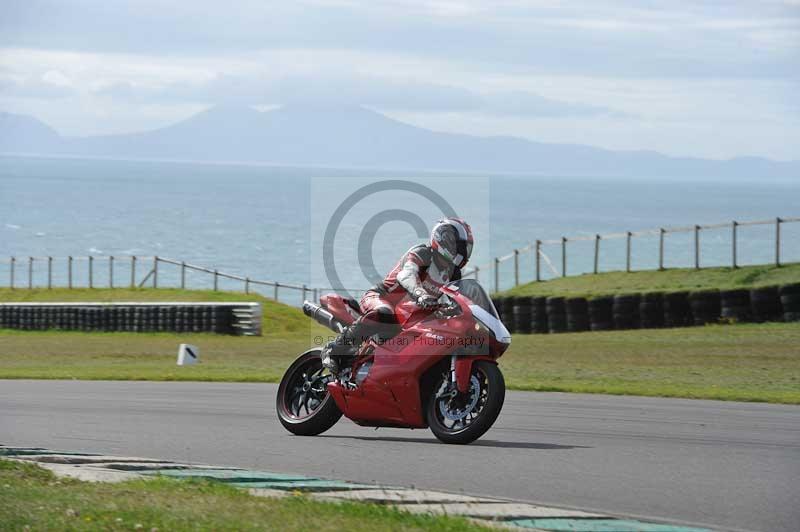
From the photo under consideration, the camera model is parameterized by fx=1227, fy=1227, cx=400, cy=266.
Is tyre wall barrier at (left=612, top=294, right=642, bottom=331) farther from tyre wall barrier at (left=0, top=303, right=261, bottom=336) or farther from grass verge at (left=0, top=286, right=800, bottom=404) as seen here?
tyre wall barrier at (left=0, top=303, right=261, bottom=336)

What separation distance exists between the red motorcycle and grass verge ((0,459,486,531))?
8.18 ft

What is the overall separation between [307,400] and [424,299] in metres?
1.91

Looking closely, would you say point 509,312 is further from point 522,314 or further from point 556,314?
point 556,314

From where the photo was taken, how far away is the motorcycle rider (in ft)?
32.7

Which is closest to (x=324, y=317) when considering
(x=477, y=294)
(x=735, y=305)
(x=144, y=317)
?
(x=477, y=294)

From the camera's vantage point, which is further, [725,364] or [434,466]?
[725,364]

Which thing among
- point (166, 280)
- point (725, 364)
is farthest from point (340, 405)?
point (166, 280)

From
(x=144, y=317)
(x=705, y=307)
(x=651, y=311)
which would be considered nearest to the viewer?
(x=705, y=307)

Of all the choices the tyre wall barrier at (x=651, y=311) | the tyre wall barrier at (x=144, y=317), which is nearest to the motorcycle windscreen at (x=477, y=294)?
the tyre wall barrier at (x=651, y=311)

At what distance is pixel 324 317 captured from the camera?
11.0 metres

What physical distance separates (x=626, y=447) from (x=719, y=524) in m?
3.00

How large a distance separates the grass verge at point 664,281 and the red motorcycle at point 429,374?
18.8 metres

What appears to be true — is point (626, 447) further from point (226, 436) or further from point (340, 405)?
point (226, 436)

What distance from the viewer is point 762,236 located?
17412 centimetres
